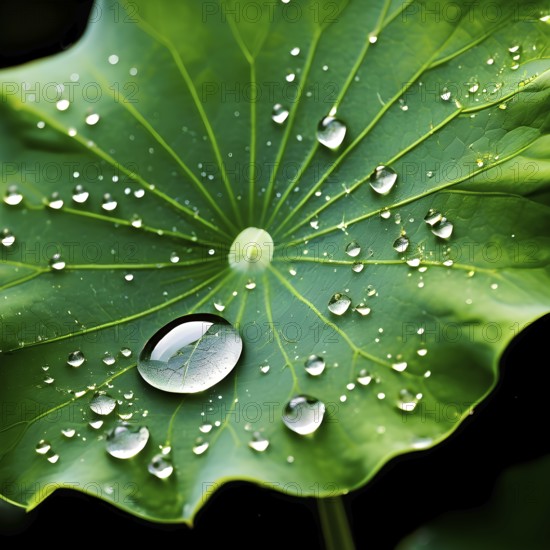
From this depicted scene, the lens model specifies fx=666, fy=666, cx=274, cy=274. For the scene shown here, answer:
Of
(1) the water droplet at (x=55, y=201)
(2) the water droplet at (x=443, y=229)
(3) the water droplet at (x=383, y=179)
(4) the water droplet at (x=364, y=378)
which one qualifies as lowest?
(4) the water droplet at (x=364, y=378)

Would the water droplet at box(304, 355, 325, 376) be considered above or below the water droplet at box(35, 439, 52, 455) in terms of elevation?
above

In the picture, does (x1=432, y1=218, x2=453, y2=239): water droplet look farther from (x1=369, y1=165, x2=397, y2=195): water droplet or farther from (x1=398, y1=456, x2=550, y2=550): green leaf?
(x1=398, y1=456, x2=550, y2=550): green leaf

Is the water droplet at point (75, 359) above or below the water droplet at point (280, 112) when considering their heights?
below

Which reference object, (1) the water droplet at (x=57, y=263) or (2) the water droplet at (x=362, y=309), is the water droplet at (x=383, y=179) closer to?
(2) the water droplet at (x=362, y=309)

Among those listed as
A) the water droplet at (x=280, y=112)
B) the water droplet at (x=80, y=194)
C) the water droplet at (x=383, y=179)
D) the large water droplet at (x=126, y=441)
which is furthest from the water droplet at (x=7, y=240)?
the water droplet at (x=383, y=179)

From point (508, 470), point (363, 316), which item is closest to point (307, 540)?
point (508, 470)

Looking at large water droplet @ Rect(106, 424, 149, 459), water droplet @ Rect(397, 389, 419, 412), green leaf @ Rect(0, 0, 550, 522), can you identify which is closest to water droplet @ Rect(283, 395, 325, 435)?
green leaf @ Rect(0, 0, 550, 522)

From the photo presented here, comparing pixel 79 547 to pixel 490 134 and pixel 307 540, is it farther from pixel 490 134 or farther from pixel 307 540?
pixel 490 134
